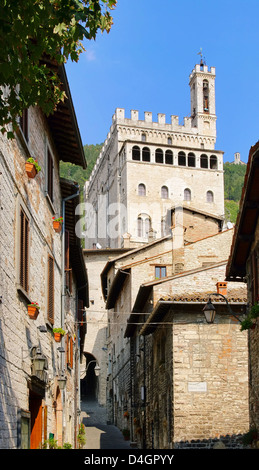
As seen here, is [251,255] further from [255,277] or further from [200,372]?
[200,372]

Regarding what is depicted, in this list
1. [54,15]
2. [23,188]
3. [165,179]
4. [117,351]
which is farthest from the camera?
[165,179]

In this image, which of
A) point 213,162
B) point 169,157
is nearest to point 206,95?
point 213,162

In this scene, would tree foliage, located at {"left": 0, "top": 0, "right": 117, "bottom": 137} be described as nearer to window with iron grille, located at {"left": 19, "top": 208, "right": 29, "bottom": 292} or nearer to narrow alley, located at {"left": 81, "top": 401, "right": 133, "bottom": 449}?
window with iron grille, located at {"left": 19, "top": 208, "right": 29, "bottom": 292}

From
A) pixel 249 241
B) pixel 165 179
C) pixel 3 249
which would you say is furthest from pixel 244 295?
pixel 165 179

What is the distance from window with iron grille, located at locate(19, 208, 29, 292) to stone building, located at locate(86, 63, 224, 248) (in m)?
53.7

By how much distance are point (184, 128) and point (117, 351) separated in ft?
130

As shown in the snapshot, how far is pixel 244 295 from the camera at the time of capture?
21984 millimetres

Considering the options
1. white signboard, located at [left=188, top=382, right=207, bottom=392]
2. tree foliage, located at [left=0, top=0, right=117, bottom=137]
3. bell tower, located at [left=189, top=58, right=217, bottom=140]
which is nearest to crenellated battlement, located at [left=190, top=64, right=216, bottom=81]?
bell tower, located at [left=189, top=58, right=217, bottom=140]

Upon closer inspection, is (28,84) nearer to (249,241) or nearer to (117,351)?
(249,241)

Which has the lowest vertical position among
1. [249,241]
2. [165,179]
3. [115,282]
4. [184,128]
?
[249,241]

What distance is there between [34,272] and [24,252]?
1.31 meters

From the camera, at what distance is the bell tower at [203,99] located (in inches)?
3039

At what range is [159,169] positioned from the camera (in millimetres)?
69938
